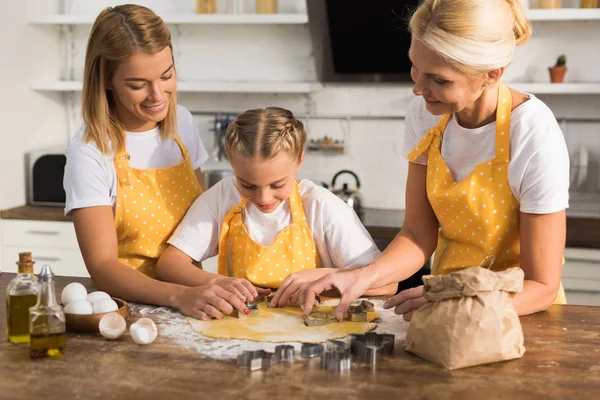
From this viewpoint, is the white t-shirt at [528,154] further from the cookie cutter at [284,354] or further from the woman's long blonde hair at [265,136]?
the cookie cutter at [284,354]

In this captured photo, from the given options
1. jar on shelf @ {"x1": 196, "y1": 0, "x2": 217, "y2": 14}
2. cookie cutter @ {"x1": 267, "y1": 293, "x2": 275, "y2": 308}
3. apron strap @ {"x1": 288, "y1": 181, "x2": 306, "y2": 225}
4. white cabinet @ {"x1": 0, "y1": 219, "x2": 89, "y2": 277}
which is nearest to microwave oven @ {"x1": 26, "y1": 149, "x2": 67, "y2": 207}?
white cabinet @ {"x1": 0, "y1": 219, "x2": 89, "y2": 277}

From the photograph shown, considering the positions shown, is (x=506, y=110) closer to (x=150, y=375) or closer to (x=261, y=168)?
(x=261, y=168)

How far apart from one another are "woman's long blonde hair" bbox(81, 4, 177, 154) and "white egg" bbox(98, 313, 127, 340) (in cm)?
54

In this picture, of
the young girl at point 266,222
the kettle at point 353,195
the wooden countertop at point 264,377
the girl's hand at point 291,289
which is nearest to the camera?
the wooden countertop at point 264,377

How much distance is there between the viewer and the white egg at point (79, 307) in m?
1.50

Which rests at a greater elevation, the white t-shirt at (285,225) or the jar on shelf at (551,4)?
the jar on shelf at (551,4)

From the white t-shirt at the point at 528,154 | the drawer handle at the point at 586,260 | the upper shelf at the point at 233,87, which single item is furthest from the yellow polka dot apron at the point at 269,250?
the upper shelf at the point at 233,87

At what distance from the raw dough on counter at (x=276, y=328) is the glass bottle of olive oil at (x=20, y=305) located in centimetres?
31

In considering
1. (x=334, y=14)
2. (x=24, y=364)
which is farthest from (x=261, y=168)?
(x=334, y=14)

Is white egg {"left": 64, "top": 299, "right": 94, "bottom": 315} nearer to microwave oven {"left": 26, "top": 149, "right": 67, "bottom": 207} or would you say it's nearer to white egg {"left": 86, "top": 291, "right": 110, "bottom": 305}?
white egg {"left": 86, "top": 291, "right": 110, "bottom": 305}

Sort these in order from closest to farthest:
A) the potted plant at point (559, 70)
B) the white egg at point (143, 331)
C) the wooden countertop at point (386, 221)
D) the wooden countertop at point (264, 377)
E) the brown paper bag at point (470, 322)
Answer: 1. the wooden countertop at point (264, 377)
2. the brown paper bag at point (470, 322)
3. the white egg at point (143, 331)
4. the wooden countertop at point (386, 221)
5. the potted plant at point (559, 70)

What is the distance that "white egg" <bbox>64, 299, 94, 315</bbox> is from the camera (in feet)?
4.92

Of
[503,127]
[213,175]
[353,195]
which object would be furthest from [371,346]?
[213,175]

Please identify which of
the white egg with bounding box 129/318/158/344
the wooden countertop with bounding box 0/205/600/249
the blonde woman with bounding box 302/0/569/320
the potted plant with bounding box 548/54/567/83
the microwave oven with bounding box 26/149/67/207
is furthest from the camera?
the microwave oven with bounding box 26/149/67/207
